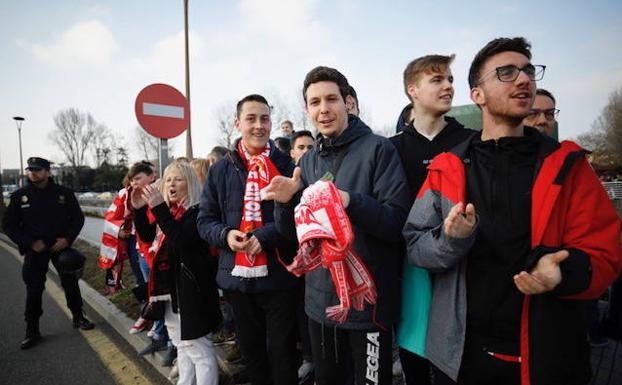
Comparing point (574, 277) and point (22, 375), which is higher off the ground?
point (574, 277)

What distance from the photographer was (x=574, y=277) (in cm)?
118

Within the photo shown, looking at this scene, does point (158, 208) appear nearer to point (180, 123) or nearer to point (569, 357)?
point (180, 123)

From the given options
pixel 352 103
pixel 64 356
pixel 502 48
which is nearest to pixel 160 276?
pixel 64 356

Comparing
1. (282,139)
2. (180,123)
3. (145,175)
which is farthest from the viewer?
(282,139)

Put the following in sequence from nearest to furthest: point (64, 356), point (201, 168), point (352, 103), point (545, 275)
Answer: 1. point (545, 275)
2. point (352, 103)
3. point (64, 356)
4. point (201, 168)

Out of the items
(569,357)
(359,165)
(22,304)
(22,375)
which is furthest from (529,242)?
(22,304)

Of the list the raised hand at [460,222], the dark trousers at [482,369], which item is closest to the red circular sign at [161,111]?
the raised hand at [460,222]

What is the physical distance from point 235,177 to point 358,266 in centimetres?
128

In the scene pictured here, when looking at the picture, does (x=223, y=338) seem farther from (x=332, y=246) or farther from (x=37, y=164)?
(x=37, y=164)

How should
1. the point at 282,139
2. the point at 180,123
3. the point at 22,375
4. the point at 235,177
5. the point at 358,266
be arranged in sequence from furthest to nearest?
1. the point at 282,139
2. the point at 180,123
3. the point at 22,375
4. the point at 235,177
5. the point at 358,266

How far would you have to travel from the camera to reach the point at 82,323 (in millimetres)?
4281

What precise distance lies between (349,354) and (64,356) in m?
3.37

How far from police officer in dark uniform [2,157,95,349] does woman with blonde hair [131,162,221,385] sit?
2.38 m

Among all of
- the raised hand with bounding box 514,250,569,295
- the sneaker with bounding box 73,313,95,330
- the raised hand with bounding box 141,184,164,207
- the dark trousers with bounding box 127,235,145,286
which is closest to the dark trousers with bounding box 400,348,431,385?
the raised hand with bounding box 514,250,569,295
